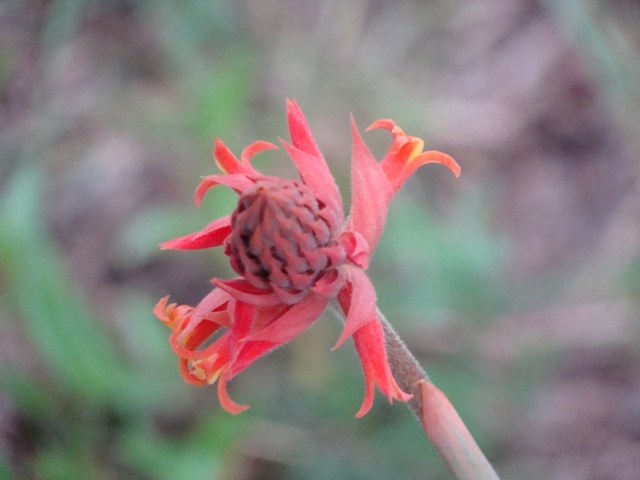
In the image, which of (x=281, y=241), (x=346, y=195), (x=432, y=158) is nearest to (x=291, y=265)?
(x=281, y=241)

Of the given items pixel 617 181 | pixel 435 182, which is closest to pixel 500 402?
pixel 435 182

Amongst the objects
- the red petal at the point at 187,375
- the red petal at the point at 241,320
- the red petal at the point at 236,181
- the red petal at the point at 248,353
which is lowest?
the red petal at the point at 187,375

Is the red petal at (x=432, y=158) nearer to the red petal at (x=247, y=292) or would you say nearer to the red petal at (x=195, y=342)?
the red petal at (x=247, y=292)

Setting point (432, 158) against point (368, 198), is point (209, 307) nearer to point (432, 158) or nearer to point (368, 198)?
point (368, 198)

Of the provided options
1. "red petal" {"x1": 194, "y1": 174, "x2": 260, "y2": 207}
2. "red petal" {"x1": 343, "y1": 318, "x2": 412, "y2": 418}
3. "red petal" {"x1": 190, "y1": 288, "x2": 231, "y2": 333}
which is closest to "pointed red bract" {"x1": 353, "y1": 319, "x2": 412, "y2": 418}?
"red petal" {"x1": 343, "y1": 318, "x2": 412, "y2": 418}

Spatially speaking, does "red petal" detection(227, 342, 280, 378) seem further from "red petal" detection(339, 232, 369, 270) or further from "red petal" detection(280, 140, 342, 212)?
"red petal" detection(280, 140, 342, 212)

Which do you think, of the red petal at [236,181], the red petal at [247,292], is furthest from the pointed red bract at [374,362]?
the red petal at [236,181]
